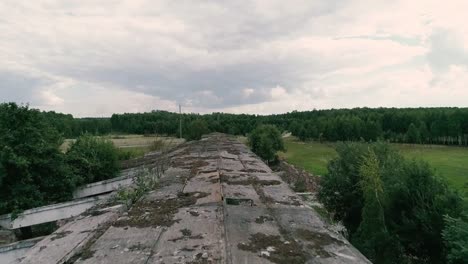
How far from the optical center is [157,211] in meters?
5.51

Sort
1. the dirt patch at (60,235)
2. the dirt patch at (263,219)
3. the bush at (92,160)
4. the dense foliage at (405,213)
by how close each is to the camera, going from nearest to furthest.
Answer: the dirt patch at (60,235)
the dirt patch at (263,219)
the dense foliage at (405,213)
the bush at (92,160)

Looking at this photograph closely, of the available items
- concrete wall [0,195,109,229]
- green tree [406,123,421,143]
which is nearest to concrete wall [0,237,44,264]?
concrete wall [0,195,109,229]

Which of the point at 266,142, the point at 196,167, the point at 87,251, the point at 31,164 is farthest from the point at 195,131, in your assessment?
the point at 87,251

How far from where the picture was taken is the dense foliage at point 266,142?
39.8 m

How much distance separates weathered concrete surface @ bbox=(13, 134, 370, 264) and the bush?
12401 mm

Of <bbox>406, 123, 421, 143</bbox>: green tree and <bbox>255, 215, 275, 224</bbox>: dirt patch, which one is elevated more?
<bbox>255, 215, 275, 224</bbox>: dirt patch

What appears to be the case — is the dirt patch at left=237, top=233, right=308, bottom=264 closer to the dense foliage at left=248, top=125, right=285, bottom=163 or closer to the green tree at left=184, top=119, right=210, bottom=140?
the dense foliage at left=248, top=125, right=285, bottom=163

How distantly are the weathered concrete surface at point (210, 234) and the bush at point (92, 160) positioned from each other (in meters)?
12.4

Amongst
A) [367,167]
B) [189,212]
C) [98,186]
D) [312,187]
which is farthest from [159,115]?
[189,212]

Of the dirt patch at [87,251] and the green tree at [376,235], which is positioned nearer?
the dirt patch at [87,251]

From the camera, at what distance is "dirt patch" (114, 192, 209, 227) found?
4.90 m

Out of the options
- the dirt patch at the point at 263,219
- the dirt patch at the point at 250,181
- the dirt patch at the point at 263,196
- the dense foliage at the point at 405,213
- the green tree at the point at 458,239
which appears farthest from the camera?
the dense foliage at the point at 405,213

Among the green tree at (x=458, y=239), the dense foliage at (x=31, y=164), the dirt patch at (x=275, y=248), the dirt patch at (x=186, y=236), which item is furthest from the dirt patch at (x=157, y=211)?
the dense foliage at (x=31, y=164)

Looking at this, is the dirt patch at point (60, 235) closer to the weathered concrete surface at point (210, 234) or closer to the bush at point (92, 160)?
the weathered concrete surface at point (210, 234)
